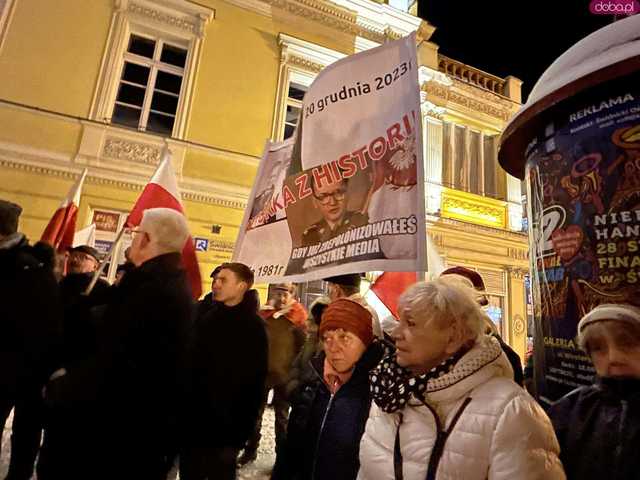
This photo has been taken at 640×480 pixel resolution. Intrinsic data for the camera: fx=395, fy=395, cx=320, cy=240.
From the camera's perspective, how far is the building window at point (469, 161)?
10.5 meters

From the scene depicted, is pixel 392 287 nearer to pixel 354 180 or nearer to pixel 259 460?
pixel 354 180

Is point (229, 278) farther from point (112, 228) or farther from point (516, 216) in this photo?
point (516, 216)

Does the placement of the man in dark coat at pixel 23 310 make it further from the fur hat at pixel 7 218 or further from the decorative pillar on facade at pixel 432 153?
the decorative pillar on facade at pixel 432 153

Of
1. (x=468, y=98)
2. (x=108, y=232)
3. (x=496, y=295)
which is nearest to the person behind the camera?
(x=108, y=232)

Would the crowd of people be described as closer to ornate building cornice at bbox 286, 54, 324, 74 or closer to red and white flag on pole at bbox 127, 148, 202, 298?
red and white flag on pole at bbox 127, 148, 202, 298

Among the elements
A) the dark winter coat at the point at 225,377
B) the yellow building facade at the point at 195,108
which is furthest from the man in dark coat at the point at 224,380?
the yellow building facade at the point at 195,108

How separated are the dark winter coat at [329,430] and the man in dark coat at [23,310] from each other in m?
1.48

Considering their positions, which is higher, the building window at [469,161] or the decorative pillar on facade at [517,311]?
the building window at [469,161]

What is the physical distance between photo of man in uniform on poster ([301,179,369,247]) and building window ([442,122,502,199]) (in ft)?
28.3

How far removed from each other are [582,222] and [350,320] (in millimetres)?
973

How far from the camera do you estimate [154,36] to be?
26.4 ft

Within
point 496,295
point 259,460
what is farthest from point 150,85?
point 496,295

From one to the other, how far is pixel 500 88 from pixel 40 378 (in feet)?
43.7

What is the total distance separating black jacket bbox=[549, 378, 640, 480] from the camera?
1104 millimetres
